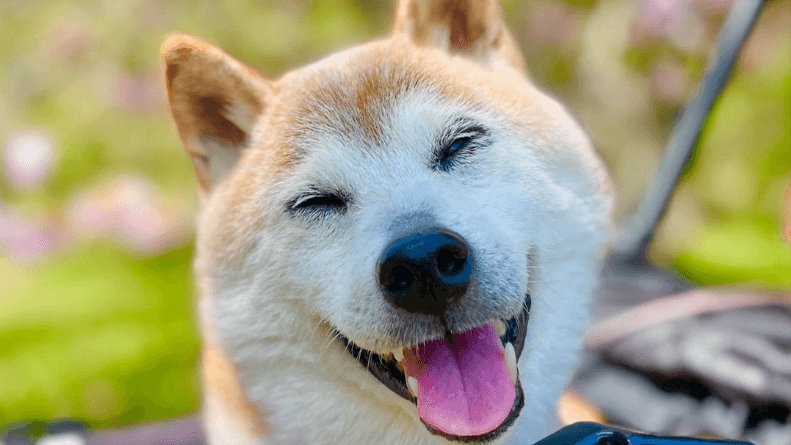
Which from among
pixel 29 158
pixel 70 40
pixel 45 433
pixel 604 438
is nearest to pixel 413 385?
pixel 604 438

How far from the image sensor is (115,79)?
3.37 meters

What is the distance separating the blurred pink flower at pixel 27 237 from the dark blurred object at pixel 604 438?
113 inches

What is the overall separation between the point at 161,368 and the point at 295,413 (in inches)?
65.1

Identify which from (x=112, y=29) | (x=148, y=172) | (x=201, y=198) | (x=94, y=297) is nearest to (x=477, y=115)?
(x=201, y=198)

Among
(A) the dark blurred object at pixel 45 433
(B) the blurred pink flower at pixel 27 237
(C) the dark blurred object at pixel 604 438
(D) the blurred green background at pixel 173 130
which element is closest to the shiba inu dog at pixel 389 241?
(C) the dark blurred object at pixel 604 438

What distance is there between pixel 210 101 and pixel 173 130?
2.15 metres

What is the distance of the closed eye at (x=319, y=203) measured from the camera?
1.21m

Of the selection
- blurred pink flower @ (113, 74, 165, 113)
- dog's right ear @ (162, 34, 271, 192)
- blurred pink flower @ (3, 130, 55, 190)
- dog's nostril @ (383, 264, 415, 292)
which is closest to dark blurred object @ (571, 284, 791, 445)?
dog's nostril @ (383, 264, 415, 292)

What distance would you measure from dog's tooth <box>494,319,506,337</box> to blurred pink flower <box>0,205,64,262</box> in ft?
8.83

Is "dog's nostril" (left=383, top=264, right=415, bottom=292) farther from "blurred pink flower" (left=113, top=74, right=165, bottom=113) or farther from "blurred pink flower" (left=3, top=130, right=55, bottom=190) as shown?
"blurred pink flower" (left=3, top=130, right=55, bottom=190)

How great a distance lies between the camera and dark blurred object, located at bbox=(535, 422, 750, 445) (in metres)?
0.95

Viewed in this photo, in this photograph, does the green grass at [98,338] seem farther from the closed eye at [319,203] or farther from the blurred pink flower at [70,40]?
the closed eye at [319,203]

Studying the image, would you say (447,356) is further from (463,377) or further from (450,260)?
(450,260)

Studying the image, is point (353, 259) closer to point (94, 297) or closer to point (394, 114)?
point (394, 114)
